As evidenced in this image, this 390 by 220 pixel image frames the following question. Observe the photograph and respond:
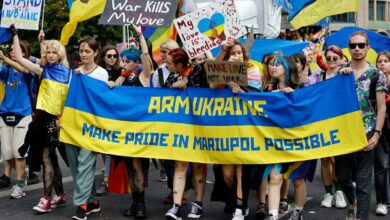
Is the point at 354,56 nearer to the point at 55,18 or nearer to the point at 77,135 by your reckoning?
the point at 77,135

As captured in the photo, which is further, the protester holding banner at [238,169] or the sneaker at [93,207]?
the sneaker at [93,207]

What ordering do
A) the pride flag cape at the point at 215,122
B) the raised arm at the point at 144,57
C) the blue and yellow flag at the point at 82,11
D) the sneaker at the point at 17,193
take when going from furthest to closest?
the blue and yellow flag at the point at 82,11
the sneaker at the point at 17,193
the raised arm at the point at 144,57
the pride flag cape at the point at 215,122

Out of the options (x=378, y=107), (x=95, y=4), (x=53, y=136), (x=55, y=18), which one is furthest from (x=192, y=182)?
(x=55, y=18)

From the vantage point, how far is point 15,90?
7906mm

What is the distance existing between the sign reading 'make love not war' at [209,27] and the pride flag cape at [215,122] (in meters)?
0.48

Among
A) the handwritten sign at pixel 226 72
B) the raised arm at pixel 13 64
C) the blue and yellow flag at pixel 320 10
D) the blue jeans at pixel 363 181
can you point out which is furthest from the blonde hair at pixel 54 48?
the blue and yellow flag at pixel 320 10

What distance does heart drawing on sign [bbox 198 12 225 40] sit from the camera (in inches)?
245

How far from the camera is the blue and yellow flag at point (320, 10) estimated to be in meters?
10.8

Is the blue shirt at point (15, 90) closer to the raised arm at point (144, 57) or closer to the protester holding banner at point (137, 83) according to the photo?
the protester holding banner at point (137, 83)

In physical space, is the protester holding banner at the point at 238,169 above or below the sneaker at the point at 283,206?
above

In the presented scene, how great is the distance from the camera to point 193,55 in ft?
20.7

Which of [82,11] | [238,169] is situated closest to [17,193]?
[238,169]

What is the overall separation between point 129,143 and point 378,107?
2.57m

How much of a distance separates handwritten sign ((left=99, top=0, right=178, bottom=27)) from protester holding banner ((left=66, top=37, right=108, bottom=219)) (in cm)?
38
